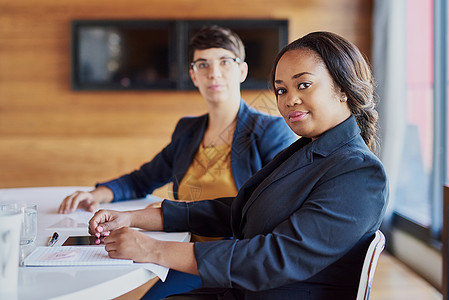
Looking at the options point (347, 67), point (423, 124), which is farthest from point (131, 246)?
point (423, 124)

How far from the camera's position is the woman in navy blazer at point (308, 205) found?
1041mm

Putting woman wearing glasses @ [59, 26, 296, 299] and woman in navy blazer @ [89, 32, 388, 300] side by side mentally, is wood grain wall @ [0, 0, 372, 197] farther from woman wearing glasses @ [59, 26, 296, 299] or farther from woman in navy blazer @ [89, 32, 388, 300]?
woman in navy blazer @ [89, 32, 388, 300]

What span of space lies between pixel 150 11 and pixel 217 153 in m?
2.49

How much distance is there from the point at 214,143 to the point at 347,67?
2.82ft

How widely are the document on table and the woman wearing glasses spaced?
543 millimetres

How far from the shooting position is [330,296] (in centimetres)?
112

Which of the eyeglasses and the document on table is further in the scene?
the eyeglasses

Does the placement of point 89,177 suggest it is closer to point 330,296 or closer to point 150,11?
point 150,11

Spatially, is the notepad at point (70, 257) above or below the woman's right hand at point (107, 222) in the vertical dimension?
below

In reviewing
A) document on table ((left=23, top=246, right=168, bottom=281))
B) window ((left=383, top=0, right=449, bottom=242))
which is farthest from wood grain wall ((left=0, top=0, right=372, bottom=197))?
document on table ((left=23, top=246, right=168, bottom=281))

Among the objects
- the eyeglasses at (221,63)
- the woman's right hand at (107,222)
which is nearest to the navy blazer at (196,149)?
the eyeglasses at (221,63)

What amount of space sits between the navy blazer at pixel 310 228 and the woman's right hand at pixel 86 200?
731mm

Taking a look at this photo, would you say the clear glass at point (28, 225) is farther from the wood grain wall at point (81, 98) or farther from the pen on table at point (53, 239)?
the wood grain wall at point (81, 98)

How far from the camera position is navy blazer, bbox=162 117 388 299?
104 cm
